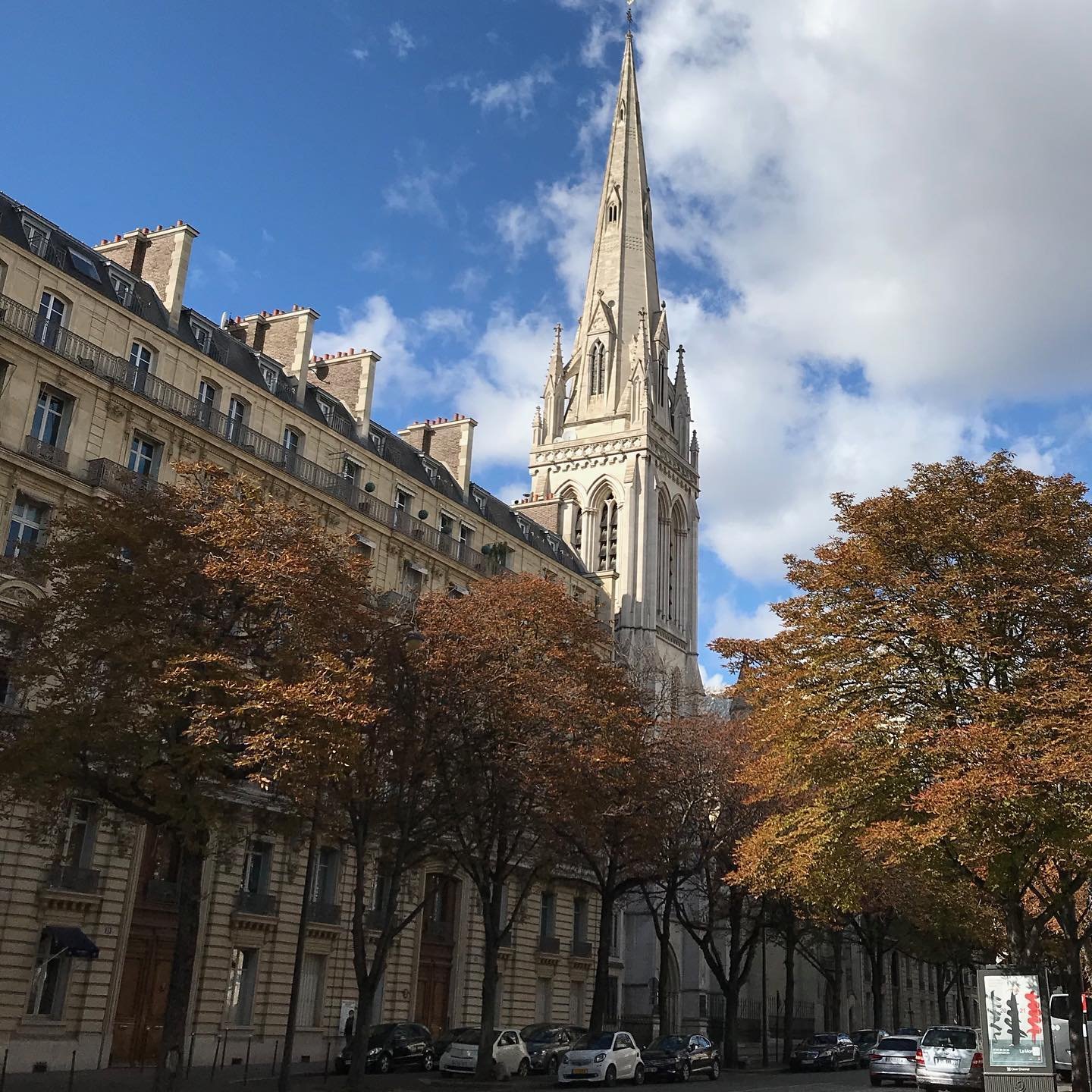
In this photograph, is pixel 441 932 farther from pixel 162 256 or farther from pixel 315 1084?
pixel 162 256

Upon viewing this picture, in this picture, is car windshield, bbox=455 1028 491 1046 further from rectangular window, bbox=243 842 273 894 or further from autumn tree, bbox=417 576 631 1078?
rectangular window, bbox=243 842 273 894

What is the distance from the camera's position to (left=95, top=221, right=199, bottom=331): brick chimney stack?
1473 inches

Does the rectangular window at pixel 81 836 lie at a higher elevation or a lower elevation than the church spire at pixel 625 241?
lower

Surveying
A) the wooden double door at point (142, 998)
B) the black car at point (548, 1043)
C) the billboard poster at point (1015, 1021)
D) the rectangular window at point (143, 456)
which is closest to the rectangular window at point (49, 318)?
the rectangular window at point (143, 456)

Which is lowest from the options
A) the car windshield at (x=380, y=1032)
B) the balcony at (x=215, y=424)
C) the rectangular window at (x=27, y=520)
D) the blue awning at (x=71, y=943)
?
the car windshield at (x=380, y=1032)

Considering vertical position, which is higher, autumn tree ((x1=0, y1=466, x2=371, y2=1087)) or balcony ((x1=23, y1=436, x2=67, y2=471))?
balcony ((x1=23, y1=436, x2=67, y2=471))

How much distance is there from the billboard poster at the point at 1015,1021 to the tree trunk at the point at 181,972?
1439 cm

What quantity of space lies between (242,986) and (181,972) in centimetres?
1384

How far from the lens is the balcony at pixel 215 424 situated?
1226 inches

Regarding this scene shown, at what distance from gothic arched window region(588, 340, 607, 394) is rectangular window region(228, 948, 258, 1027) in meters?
57.5

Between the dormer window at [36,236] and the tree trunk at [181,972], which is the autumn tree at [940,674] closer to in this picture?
the tree trunk at [181,972]

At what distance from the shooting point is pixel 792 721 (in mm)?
25141

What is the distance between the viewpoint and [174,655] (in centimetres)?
2130

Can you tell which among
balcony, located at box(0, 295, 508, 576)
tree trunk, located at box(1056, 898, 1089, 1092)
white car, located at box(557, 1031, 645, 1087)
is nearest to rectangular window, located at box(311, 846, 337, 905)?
white car, located at box(557, 1031, 645, 1087)
